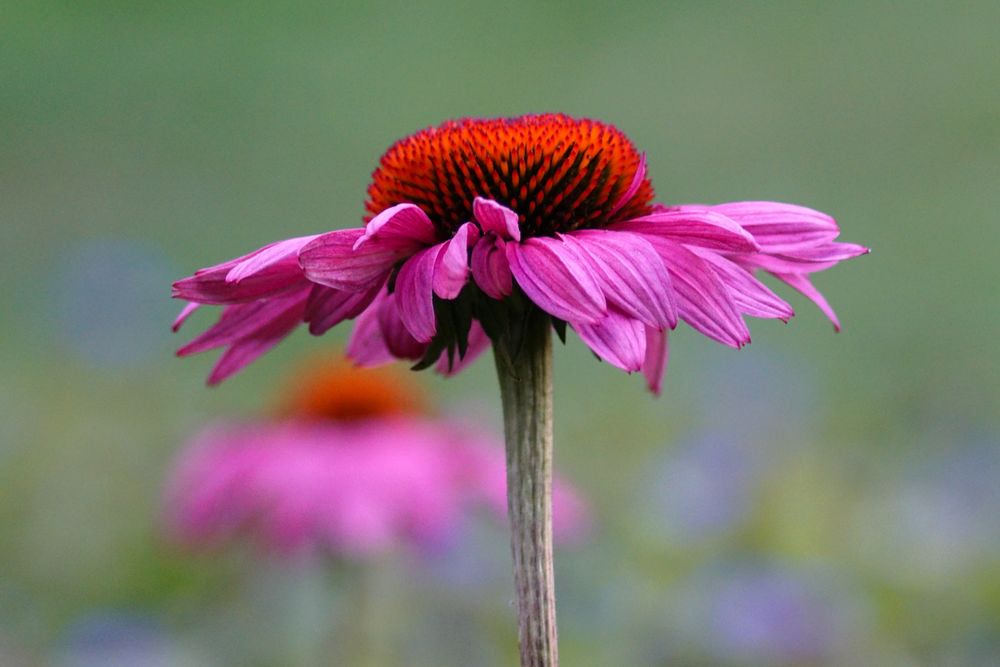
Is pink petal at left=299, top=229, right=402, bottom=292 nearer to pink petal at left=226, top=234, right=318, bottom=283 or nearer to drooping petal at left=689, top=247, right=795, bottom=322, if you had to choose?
pink petal at left=226, top=234, right=318, bottom=283

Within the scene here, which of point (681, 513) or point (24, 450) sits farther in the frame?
point (24, 450)

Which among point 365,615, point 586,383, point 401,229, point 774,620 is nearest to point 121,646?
point 365,615

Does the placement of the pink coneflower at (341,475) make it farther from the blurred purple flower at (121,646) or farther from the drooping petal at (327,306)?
the drooping petal at (327,306)

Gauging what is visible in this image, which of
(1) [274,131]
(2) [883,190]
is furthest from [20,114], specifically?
(2) [883,190]

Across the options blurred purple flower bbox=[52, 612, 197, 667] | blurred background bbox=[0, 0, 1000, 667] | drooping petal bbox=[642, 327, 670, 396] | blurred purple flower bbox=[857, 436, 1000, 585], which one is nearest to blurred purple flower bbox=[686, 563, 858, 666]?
blurred background bbox=[0, 0, 1000, 667]

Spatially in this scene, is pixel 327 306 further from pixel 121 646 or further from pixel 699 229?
pixel 121 646

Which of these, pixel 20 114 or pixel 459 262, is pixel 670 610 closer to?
pixel 459 262
